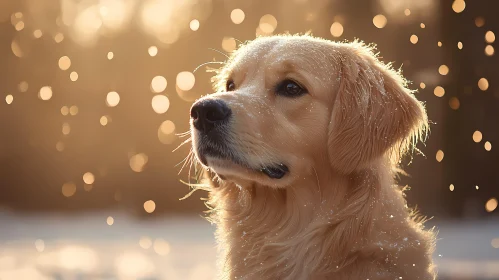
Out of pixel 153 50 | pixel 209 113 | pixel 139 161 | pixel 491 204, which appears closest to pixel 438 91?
pixel 491 204

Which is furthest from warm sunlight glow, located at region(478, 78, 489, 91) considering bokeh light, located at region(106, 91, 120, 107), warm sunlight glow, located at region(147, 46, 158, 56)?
bokeh light, located at region(106, 91, 120, 107)

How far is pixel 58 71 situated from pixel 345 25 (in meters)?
4.59

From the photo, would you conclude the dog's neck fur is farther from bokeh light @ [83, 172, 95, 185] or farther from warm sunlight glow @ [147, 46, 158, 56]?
bokeh light @ [83, 172, 95, 185]

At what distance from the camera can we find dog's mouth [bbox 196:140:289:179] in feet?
9.01

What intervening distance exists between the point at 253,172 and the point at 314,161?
31cm

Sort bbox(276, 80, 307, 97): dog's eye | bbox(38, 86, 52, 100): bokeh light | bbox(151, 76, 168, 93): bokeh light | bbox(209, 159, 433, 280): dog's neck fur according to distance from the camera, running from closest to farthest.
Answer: bbox(209, 159, 433, 280): dog's neck fur
bbox(276, 80, 307, 97): dog's eye
bbox(151, 76, 168, 93): bokeh light
bbox(38, 86, 52, 100): bokeh light

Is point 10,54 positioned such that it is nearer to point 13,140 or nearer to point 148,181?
point 13,140

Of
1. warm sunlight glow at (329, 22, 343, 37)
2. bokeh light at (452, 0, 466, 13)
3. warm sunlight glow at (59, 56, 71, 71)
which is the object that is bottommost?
warm sunlight glow at (329, 22, 343, 37)

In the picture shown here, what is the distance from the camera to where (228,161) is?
2766 mm

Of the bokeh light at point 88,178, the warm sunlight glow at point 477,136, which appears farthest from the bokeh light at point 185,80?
the warm sunlight glow at point 477,136

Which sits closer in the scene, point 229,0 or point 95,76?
point 229,0

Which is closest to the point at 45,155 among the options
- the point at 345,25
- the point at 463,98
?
the point at 345,25

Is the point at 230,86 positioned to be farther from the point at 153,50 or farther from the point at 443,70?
the point at 153,50

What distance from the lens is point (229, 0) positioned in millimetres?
8117
